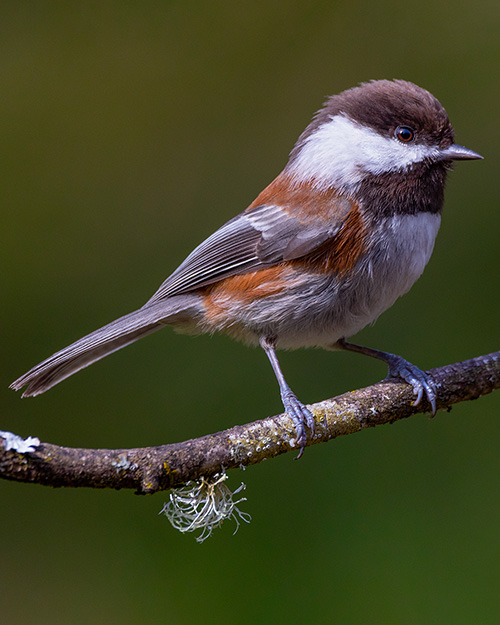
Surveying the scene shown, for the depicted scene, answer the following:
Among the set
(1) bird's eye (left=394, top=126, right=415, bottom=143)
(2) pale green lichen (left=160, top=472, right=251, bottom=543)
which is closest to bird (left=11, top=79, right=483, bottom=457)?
(1) bird's eye (left=394, top=126, right=415, bottom=143)

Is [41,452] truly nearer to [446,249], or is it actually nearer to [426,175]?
[426,175]

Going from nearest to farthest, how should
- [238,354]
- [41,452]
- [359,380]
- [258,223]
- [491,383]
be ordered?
[41,452] < [491,383] < [258,223] < [359,380] < [238,354]

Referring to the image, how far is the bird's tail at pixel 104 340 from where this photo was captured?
1802 mm

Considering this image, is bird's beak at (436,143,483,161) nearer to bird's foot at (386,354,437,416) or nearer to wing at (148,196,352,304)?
wing at (148,196,352,304)

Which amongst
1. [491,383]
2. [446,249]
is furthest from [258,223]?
[446,249]

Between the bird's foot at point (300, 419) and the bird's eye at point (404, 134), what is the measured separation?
2.43 feet

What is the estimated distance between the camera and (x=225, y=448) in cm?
135

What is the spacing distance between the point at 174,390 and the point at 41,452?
147cm

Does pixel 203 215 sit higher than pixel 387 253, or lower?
higher

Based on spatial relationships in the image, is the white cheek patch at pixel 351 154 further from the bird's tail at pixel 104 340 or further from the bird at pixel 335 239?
the bird's tail at pixel 104 340

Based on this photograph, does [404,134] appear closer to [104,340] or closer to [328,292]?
[328,292]

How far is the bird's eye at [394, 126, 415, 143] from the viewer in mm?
1793

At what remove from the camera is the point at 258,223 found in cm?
196

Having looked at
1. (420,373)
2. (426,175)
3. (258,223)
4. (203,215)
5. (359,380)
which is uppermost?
(203,215)
